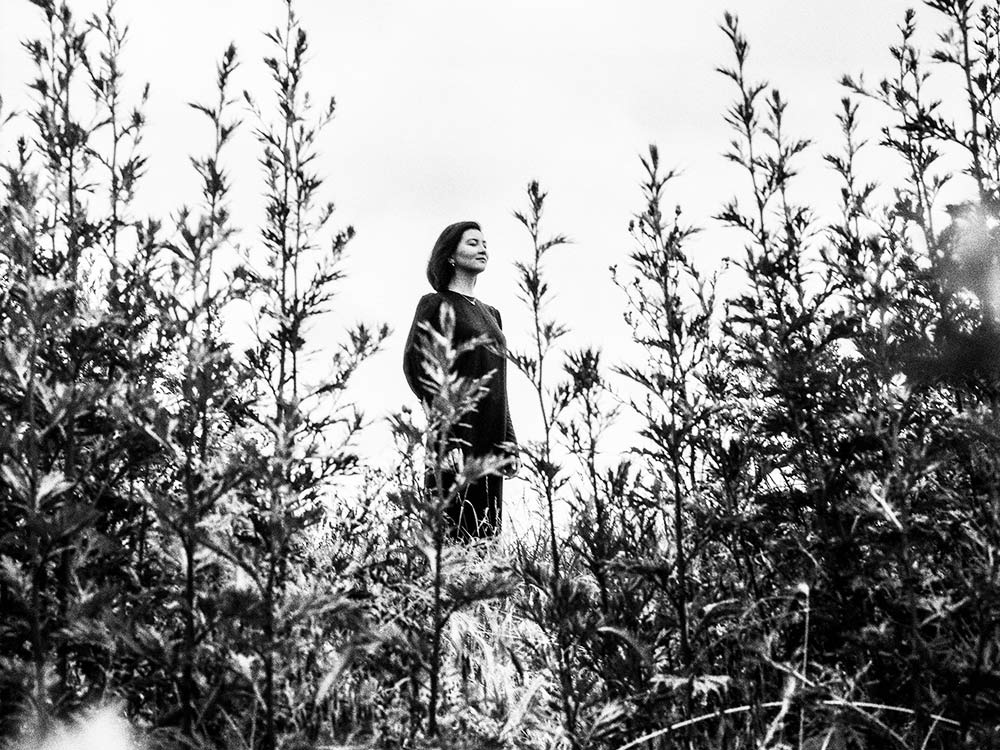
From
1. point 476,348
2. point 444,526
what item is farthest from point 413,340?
point 444,526

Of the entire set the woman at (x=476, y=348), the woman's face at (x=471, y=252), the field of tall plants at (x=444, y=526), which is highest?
the woman's face at (x=471, y=252)

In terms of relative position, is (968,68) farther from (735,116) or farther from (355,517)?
(355,517)

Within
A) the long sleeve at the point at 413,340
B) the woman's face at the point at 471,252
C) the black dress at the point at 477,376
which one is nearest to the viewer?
the black dress at the point at 477,376

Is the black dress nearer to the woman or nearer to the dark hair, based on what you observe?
the woman

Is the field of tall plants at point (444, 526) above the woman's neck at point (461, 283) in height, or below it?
below

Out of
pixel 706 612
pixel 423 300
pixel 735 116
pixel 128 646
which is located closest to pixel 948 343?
pixel 706 612

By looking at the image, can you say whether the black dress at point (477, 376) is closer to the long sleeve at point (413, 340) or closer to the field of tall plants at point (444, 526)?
the long sleeve at point (413, 340)

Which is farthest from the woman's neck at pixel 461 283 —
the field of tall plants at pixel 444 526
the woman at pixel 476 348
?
the field of tall plants at pixel 444 526

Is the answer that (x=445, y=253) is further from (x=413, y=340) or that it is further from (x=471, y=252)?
(x=413, y=340)

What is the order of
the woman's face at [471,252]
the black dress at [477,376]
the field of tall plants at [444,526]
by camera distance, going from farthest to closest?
the woman's face at [471,252] < the black dress at [477,376] < the field of tall plants at [444,526]

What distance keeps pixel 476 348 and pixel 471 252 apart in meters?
0.86

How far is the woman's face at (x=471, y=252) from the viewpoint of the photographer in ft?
23.5

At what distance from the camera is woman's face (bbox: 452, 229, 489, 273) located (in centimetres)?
→ 717

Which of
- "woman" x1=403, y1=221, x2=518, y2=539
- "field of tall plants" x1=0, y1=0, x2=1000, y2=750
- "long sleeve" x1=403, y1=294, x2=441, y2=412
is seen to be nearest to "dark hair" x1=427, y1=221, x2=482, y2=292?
"woman" x1=403, y1=221, x2=518, y2=539
